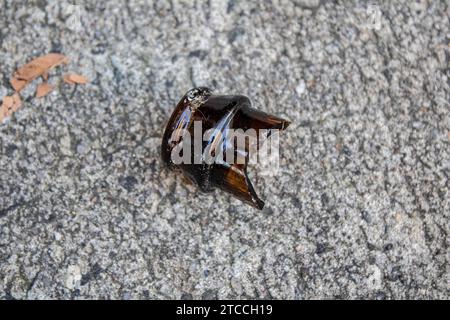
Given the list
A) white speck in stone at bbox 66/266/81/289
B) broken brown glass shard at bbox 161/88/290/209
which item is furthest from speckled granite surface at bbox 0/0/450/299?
broken brown glass shard at bbox 161/88/290/209

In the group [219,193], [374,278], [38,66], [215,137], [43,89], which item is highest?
[38,66]

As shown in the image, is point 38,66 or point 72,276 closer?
point 72,276

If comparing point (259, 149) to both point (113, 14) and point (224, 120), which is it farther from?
point (113, 14)

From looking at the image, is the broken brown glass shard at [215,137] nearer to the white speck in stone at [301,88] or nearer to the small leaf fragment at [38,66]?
the white speck in stone at [301,88]

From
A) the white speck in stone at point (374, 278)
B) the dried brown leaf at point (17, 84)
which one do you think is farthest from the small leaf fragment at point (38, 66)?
the white speck in stone at point (374, 278)

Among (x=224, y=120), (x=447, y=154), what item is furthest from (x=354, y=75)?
(x=224, y=120)

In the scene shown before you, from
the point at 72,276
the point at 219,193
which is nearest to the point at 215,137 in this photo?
the point at 219,193

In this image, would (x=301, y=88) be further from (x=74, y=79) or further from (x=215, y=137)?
(x=74, y=79)
